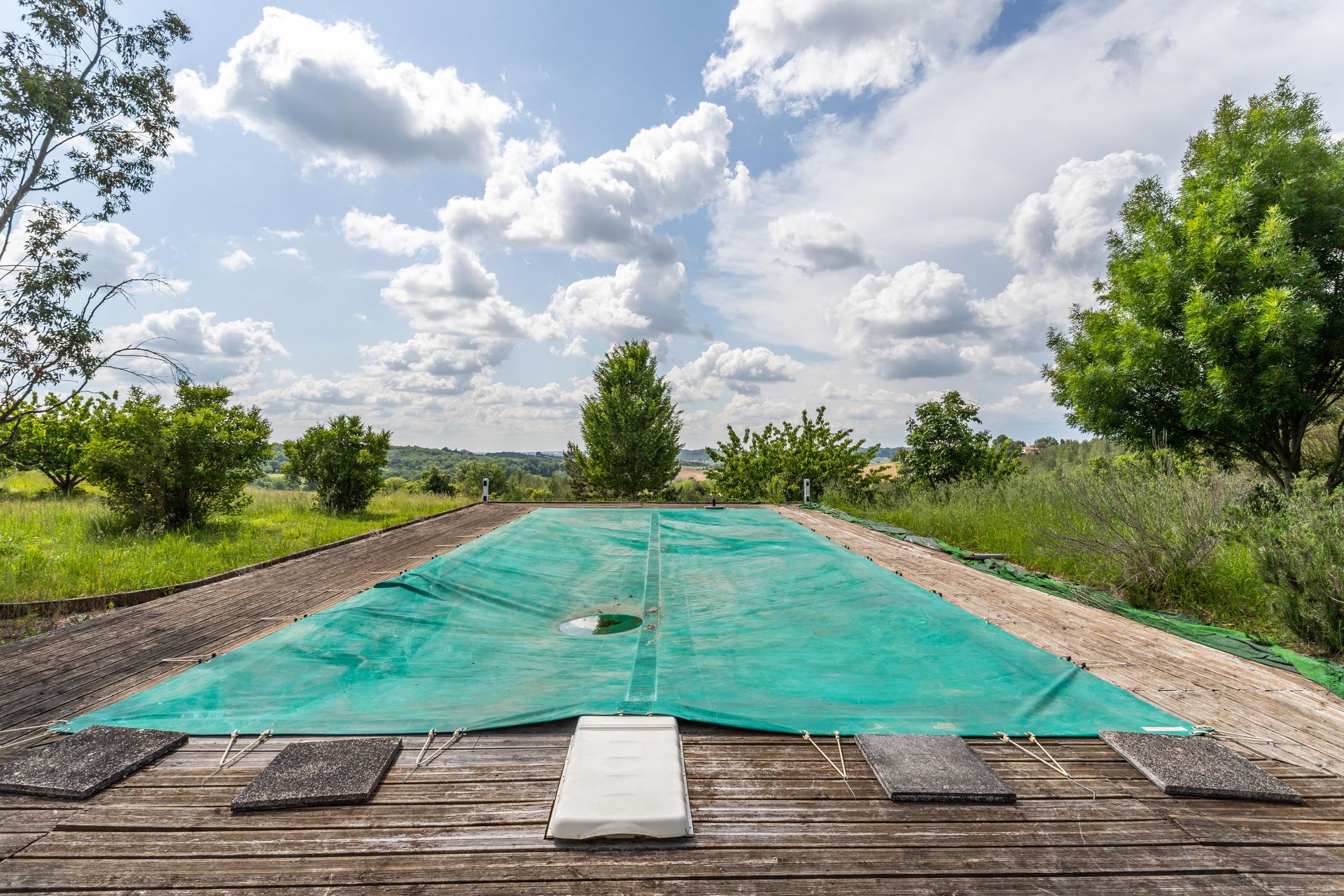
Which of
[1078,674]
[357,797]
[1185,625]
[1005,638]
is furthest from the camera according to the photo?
[1185,625]

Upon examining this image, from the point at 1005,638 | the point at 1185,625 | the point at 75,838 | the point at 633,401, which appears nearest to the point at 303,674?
the point at 75,838

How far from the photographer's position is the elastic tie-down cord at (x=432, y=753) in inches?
64.4

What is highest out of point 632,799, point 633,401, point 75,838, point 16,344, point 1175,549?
point 633,401

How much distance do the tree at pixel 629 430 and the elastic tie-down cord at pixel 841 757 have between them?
45.6ft

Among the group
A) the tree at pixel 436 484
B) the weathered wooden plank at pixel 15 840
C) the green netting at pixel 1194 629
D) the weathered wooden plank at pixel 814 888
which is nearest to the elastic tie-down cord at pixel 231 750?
the weathered wooden plank at pixel 15 840

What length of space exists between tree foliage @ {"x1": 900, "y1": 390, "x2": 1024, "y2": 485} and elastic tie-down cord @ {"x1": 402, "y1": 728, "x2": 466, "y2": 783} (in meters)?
9.42

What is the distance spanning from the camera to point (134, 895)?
116 centimetres

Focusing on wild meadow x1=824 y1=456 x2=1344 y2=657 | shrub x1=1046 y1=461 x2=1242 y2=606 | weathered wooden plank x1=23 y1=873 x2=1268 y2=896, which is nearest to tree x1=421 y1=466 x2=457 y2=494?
wild meadow x1=824 y1=456 x2=1344 y2=657

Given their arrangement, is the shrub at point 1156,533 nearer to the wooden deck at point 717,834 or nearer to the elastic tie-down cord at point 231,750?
the wooden deck at point 717,834

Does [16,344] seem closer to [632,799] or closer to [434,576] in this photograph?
[434,576]

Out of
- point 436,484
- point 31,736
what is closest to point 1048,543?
point 31,736

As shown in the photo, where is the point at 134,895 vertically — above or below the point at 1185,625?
below

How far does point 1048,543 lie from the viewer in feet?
16.7

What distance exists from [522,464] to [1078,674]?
78631 millimetres
